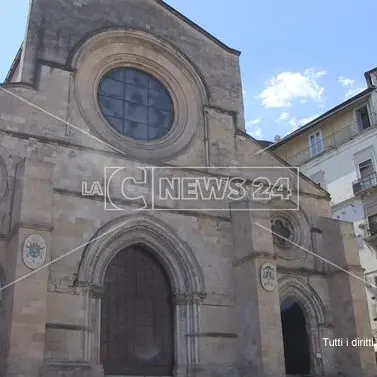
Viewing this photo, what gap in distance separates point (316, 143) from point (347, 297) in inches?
557

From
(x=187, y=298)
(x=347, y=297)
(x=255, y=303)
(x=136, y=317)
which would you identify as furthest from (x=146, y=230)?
(x=347, y=297)

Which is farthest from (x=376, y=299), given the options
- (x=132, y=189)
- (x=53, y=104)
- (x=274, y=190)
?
(x=53, y=104)

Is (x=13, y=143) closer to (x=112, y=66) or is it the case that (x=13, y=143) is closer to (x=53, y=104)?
(x=53, y=104)

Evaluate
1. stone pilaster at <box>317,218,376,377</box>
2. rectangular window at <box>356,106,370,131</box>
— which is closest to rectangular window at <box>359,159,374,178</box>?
rectangular window at <box>356,106,370,131</box>

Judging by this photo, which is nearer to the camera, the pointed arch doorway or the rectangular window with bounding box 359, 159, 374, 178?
the pointed arch doorway

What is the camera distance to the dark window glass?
53.7 ft

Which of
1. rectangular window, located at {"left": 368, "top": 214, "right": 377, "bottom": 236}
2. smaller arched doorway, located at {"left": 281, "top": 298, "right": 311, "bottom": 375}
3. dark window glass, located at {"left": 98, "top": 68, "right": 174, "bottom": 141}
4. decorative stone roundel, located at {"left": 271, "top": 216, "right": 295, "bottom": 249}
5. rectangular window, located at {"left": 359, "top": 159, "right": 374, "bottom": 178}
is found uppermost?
rectangular window, located at {"left": 359, "top": 159, "right": 374, "bottom": 178}

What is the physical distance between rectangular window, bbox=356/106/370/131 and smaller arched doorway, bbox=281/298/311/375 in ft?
42.6

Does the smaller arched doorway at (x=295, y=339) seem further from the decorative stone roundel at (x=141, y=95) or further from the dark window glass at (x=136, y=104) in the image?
the dark window glass at (x=136, y=104)

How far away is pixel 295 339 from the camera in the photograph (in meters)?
16.7

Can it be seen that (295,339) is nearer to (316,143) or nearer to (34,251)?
(34,251)

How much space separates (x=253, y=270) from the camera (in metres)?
14.8

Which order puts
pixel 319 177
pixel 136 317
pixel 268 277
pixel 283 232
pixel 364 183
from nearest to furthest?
pixel 136 317
pixel 268 277
pixel 283 232
pixel 364 183
pixel 319 177

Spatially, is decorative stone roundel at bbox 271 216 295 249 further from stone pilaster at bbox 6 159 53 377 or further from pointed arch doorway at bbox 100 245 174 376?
stone pilaster at bbox 6 159 53 377
